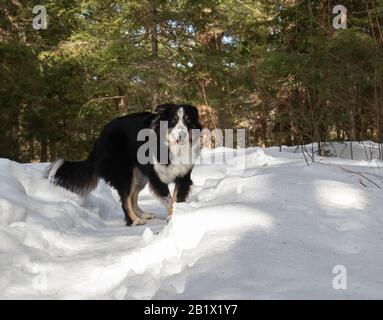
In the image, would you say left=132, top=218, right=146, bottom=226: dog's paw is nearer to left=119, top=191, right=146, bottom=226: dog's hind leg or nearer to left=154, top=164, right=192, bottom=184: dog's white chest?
left=119, top=191, right=146, bottom=226: dog's hind leg

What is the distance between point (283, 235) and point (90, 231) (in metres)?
2.64

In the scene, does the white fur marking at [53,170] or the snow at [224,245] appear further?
the white fur marking at [53,170]

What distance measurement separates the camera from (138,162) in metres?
6.09

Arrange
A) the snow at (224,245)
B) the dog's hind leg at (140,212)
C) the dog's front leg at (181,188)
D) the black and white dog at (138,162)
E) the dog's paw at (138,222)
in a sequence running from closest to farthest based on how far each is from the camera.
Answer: the snow at (224,245)
the dog's paw at (138,222)
the black and white dog at (138,162)
the dog's front leg at (181,188)
the dog's hind leg at (140,212)

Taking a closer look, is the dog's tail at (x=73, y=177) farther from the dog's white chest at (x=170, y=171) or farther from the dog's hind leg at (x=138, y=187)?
the dog's white chest at (x=170, y=171)

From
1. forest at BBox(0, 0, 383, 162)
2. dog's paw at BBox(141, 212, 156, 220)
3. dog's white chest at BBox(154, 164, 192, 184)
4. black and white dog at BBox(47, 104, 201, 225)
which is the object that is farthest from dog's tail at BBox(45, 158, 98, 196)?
forest at BBox(0, 0, 383, 162)

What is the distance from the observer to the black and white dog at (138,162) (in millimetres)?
5766

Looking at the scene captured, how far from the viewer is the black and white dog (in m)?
5.77

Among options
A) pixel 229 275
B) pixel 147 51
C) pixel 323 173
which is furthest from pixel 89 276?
pixel 147 51

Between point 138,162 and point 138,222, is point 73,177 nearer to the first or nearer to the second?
point 138,162

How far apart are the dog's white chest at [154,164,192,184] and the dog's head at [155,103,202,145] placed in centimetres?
31

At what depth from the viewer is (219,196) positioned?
489cm

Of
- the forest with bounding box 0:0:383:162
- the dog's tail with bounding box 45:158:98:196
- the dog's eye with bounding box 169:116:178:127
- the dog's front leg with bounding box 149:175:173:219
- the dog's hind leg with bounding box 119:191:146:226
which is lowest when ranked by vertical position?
the dog's hind leg with bounding box 119:191:146:226

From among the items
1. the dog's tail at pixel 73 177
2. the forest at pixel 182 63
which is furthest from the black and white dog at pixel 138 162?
the forest at pixel 182 63
